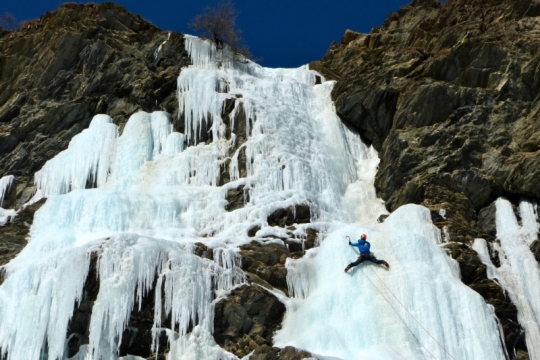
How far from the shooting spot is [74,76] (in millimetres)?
30328

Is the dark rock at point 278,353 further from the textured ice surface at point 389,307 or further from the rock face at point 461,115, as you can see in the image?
the rock face at point 461,115

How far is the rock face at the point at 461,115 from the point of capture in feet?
78.3

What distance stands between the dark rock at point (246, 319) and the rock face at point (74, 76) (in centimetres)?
1133

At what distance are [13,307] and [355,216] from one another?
11347 mm

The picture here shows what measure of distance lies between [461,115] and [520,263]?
5.96 meters

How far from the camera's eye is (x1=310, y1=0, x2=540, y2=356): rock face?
23.9 metres

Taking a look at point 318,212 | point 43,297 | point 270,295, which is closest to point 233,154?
point 318,212

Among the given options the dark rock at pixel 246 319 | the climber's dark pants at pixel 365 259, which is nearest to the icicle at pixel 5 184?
the dark rock at pixel 246 319

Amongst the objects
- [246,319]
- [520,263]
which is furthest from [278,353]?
[520,263]

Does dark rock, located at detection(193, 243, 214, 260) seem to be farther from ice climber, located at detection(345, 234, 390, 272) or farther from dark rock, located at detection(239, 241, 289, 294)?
ice climber, located at detection(345, 234, 390, 272)

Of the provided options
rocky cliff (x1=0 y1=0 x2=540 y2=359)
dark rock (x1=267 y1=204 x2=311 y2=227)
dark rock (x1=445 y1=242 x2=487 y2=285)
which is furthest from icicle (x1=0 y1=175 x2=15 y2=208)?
dark rock (x1=445 y1=242 x2=487 y2=285)

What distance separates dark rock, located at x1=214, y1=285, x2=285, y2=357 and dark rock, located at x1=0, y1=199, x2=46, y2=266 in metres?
7.14

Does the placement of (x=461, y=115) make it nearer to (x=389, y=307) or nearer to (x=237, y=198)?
(x=237, y=198)

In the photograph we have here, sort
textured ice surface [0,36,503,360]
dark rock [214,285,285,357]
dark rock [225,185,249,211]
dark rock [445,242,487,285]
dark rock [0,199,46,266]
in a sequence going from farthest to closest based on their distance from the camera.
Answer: dark rock [225,185,249,211], dark rock [0,199,46,266], dark rock [445,242,487,285], dark rock [214,285,285,357], textured ice surface [0,36,503,360]
